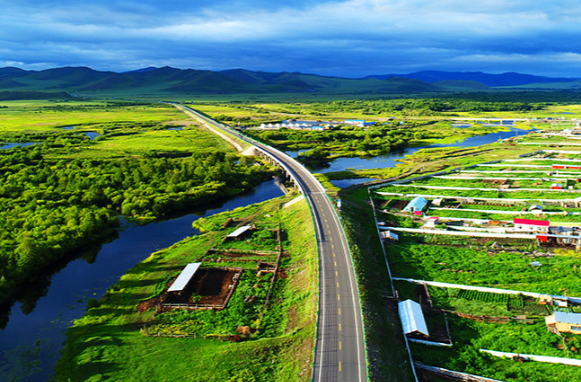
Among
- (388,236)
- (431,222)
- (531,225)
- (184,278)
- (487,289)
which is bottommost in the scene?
(184,278)

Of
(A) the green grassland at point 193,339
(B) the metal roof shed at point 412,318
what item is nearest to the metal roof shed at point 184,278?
(A) the green grassland at point 193,339

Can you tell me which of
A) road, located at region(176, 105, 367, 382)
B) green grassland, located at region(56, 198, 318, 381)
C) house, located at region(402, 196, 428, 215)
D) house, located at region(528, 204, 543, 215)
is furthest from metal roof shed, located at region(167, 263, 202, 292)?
house, located at region(528, 204, 543, 215)

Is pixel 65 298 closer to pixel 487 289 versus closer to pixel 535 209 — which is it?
pixel 487 289

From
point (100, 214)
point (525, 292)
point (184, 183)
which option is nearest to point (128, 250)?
point (100, 214)

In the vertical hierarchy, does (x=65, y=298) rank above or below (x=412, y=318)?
below

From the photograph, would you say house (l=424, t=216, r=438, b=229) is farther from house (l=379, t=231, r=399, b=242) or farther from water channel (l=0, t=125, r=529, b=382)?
water channel (l=0, t=125, r=529, b=382)

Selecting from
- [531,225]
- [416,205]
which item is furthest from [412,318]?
[416,205]
